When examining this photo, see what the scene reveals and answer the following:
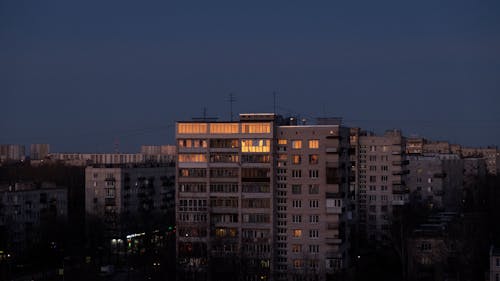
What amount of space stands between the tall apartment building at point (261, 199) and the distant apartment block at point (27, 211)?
10.2 meters

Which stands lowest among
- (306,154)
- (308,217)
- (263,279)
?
(263,279)

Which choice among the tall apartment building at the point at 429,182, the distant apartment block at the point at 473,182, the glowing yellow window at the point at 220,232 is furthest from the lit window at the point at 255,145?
the distant apartment block at the point at 473,182

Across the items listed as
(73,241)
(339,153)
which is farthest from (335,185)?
(73,241)

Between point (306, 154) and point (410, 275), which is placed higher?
point (306, 154)

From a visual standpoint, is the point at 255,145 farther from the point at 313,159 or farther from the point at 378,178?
the point at 378,178

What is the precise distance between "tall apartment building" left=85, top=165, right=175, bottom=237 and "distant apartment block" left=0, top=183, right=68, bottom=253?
1391 mm

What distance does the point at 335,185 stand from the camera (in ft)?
83.7

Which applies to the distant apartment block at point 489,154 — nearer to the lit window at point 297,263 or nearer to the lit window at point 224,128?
the lit window at point 297,263

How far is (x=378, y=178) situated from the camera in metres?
35.8

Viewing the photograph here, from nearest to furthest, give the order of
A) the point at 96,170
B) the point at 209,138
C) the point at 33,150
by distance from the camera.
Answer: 1. the point at 209,138
2. the point at 96,170
3. the point at 33,150

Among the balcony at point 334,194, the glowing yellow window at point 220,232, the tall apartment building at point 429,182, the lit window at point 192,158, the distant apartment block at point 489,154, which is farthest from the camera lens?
the distant apartment block at point 489,154

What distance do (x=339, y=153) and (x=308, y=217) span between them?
2198 mm

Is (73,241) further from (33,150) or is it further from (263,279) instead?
(33,150)

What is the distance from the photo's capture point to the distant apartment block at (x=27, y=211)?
1379 inches
